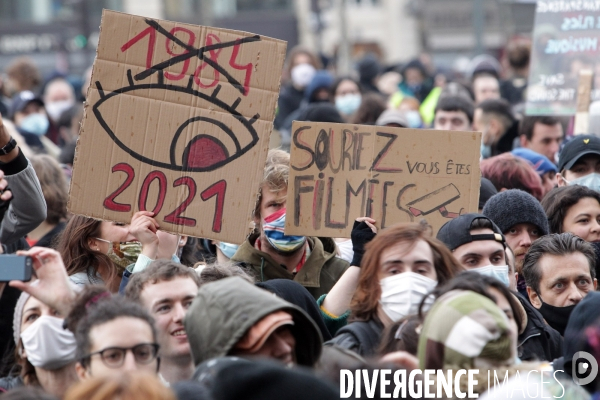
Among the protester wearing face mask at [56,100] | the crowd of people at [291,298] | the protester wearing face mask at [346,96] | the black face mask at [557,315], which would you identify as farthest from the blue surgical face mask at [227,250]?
the protester wearing face mask at [56,100]

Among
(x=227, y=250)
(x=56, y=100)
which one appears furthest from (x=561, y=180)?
(x=56, y=100)

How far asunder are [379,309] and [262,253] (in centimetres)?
131

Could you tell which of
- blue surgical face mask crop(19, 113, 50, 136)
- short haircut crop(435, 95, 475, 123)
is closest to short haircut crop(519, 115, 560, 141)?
short haircut crop(435, 95, 475, 123)

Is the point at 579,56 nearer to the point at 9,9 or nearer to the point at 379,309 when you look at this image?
the point at 379,309

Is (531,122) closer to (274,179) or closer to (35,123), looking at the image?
(274,179)

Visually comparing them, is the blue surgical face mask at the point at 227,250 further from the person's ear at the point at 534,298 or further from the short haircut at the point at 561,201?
the short haircut at the point at 561,201

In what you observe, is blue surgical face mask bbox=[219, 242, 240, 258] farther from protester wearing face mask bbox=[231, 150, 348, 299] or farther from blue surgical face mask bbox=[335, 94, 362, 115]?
blue surgical face mask bbox=[335, 94, 362, 115]

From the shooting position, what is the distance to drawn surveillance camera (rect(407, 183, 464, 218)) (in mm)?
5188

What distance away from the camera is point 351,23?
4162cm

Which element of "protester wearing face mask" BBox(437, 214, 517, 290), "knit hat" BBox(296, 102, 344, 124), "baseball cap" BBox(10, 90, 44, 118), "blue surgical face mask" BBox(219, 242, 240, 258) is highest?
"knit hat" BBox(296, 102, 344, 124)

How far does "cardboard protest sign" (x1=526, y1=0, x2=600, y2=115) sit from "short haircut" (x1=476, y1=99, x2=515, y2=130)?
1.22 m

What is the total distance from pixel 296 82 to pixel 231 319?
31.2 feet

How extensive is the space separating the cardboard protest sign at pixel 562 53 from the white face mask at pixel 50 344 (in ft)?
15.2

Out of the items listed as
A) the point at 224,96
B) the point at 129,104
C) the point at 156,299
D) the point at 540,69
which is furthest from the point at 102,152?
the point at 540,69
